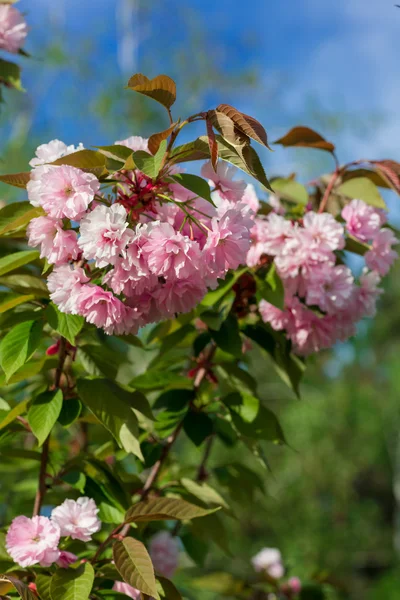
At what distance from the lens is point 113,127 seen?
1191 cm

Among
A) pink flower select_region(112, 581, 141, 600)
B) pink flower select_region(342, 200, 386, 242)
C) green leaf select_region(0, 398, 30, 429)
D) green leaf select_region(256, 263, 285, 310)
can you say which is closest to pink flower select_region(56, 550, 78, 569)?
pink flower select_region(112, 581, 141, 600)

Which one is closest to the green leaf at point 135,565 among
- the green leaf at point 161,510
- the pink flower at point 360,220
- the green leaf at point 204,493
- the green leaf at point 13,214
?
the green leaf at point 161,510

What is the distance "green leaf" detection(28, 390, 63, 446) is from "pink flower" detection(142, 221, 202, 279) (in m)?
0.32

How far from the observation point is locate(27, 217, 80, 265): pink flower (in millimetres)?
1072

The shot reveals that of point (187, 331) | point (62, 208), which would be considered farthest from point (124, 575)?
point (187, 331)

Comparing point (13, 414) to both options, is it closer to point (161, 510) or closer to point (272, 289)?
point (161, 510)

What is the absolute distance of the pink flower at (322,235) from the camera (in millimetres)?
1394

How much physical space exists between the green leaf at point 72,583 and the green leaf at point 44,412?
8.3 inches

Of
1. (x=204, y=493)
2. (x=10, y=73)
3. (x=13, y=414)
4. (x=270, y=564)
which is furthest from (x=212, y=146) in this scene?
(x=270, y=564)

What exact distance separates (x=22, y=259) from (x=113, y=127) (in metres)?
11.1

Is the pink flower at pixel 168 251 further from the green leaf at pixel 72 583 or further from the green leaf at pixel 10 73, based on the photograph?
the green leaf at pixel 10 73

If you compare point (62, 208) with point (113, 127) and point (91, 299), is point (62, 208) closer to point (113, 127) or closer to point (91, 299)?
point (91, 299)

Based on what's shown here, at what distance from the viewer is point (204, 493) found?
4.83ft

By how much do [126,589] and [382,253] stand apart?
0.84 meters
